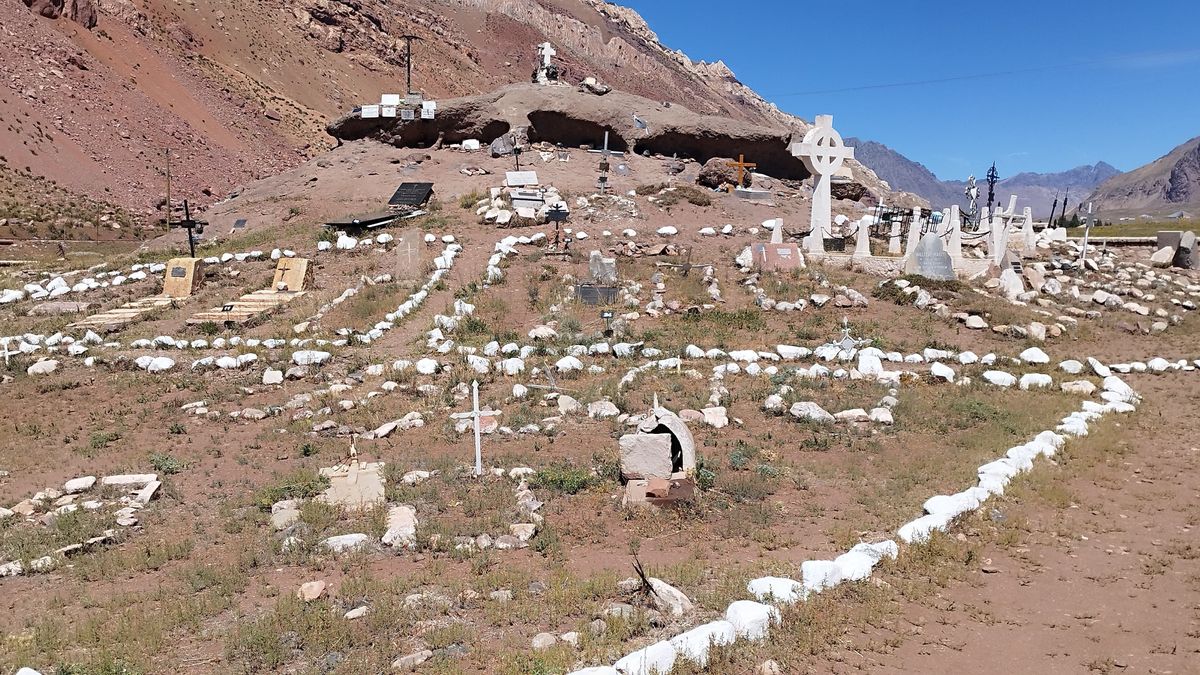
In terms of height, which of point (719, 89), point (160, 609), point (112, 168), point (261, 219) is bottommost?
point (160, 609)

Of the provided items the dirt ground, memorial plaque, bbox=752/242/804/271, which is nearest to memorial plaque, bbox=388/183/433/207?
the dirt ground

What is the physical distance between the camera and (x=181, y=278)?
19156mm

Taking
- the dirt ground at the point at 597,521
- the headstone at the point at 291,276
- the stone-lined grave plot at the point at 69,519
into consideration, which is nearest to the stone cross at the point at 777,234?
the dirt ground at the point at 597,521

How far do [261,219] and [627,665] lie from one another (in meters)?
23.3

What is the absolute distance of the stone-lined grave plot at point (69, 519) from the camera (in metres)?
7.29

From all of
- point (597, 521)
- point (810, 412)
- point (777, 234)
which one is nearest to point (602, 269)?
point (777, 234)

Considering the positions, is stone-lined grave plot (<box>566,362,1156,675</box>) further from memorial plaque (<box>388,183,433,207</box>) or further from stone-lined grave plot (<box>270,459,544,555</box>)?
memorial plaque (<box>388,183,433,207</box>)

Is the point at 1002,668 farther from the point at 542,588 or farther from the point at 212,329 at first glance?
the point at 212,329

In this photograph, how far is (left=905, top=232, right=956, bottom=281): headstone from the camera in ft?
62.4

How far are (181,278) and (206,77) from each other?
46135 millimetres

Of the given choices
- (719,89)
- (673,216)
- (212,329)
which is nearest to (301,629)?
(212,329)

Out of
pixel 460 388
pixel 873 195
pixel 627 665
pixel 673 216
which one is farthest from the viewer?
pixel 873 195

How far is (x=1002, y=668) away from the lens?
208 inches

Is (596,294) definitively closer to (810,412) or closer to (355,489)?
(810,412)
